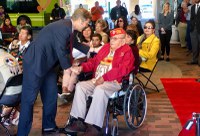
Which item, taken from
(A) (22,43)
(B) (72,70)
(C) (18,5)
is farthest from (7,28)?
(C) (18,5)

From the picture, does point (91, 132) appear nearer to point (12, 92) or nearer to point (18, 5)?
point (12, 92)

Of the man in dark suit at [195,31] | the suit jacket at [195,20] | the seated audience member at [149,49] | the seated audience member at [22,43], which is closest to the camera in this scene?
the seated audience member at [22,43]

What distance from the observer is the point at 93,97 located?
4.07 metres

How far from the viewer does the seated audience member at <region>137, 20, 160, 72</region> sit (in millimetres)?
5871

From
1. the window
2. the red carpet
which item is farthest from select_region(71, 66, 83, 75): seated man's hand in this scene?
the window

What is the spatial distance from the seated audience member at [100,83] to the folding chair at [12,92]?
60 cm

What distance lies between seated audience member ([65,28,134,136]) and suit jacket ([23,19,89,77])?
1.35ft

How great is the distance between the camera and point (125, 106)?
160 inches

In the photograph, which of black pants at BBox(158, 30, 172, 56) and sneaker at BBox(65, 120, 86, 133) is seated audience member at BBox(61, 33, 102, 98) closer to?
sneaker at BBox(65, 120, 86, 133)

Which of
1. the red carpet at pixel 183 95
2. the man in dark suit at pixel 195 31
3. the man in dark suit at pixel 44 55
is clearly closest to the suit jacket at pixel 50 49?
the man in dark suit at pixel 44 55

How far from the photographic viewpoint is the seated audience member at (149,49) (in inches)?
231

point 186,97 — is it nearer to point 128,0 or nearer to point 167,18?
point 167,18

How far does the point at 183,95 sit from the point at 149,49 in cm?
90

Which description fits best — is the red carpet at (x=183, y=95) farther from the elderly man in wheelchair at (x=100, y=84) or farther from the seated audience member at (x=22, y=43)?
the seated audience member at (x=22, y=43)
